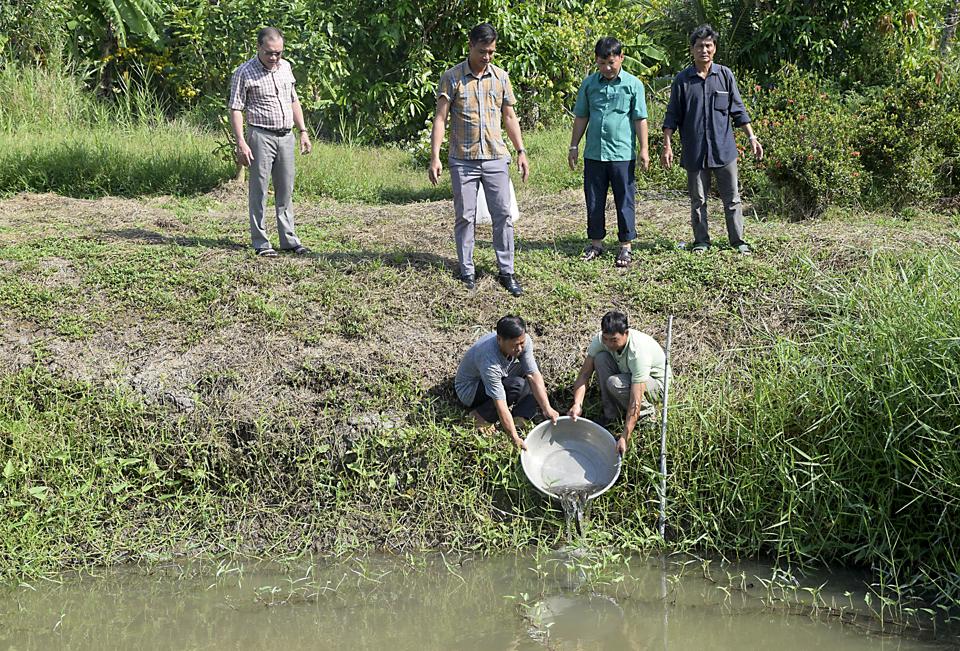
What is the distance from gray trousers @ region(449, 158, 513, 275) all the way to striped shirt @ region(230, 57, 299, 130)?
1370 millimetres

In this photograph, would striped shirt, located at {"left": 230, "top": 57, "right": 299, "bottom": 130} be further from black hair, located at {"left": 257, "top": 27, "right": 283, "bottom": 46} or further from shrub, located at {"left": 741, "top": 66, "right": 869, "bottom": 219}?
shrub, located at {"left": 741, "top": 66, "right": 869, "bottom": 219}

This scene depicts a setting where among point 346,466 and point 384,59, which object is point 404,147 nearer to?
point 384,59

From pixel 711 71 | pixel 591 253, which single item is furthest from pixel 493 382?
pixel 711 71

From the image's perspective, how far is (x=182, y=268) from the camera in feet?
24.1

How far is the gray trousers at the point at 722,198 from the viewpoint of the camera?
7.44 metres

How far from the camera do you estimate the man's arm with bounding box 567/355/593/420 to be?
5938mm

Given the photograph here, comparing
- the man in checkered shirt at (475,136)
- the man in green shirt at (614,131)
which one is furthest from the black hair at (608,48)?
the man in checkered shirt at (475,136)

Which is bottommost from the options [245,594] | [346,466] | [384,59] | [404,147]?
[245,594]

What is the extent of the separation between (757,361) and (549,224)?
2.88 metres

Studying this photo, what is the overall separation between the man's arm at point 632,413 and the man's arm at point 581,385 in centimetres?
30

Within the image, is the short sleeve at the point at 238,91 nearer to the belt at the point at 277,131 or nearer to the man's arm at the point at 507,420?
the belt at the point at 277,131

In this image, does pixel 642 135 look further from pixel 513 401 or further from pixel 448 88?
pixel 513 401

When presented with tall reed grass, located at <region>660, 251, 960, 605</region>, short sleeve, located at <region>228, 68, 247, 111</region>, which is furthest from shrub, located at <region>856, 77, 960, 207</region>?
short sleeve, located at <region>228, 68, 247, 111</region>

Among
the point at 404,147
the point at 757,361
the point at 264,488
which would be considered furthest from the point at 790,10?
the point at 264,488
